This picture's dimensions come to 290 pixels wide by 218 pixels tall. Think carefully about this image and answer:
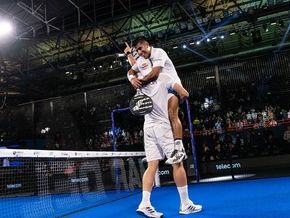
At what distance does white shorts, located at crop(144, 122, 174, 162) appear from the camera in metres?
3.48

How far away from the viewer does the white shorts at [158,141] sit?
3.48m

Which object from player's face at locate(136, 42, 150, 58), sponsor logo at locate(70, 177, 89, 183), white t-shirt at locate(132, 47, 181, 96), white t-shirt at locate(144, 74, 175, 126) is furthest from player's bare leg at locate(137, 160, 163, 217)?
sponsor logo at locate(70, 177, 89, 183)

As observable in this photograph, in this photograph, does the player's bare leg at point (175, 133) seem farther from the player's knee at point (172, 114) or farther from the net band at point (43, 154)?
the net band at point (43, 154)

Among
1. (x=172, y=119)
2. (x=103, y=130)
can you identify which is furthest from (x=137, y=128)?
(x=172, y=119)

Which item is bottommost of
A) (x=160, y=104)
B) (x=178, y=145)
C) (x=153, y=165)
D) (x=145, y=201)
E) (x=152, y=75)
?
(x=145, y=201)

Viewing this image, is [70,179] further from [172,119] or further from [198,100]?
[198,100]

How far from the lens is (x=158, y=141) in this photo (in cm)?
353

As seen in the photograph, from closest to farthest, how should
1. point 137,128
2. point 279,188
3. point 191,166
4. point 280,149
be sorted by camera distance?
1. point 279,188
2. point 191,166
3. point 280,149
4. point 137,128

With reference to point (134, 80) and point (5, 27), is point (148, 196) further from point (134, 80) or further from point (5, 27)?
point (5, 27)

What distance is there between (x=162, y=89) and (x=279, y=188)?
2.43m

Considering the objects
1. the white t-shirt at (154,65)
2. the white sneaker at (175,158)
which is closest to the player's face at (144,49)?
the white t-shirt at (154,65)

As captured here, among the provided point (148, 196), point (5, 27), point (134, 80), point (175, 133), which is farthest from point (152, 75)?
point (5, 27)

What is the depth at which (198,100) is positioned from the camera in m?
13.1

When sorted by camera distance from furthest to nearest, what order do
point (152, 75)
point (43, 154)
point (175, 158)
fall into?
point (43, 154) → point (152, 75) → point (175, 158)
